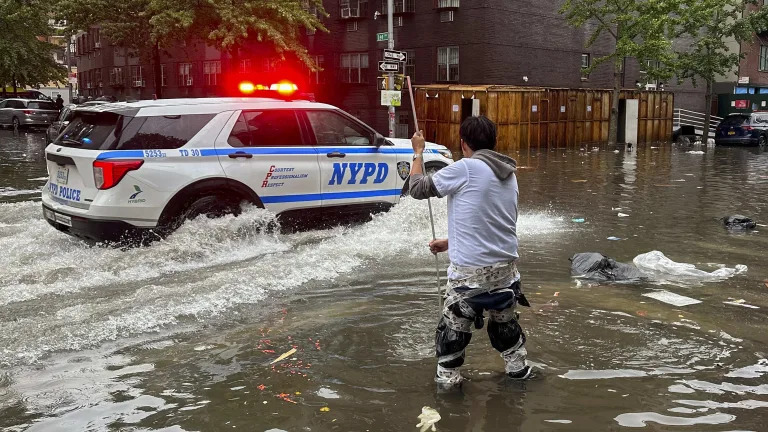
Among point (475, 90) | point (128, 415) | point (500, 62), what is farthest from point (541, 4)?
point (128, 415)

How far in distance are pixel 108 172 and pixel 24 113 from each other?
3524cm

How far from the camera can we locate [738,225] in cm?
1055

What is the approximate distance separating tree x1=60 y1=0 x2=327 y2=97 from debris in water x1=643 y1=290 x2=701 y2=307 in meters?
23.3

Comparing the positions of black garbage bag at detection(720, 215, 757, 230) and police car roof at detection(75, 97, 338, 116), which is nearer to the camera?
police car roof at detection(75, 97, 338, 116)

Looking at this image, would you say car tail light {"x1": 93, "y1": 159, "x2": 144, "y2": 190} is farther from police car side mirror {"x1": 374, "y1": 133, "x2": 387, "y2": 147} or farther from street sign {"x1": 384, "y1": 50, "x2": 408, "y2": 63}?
street sign {"x1": 384, "y1": 50, "x2": 408, "y2": 63}

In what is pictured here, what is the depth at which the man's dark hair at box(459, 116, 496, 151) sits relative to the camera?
4.45 metres

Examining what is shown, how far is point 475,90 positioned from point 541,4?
9.04 meters

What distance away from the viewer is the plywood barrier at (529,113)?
94.0 feet

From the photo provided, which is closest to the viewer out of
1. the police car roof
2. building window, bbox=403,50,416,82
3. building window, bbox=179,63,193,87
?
the police car roof

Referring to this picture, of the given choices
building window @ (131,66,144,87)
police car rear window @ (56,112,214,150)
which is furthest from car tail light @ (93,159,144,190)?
building window @ (131,66,144,87)

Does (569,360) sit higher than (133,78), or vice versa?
(133,78)

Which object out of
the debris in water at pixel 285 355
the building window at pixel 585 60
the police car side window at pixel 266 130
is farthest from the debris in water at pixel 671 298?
the building window at pixel 585 60

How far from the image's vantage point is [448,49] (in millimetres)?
33312

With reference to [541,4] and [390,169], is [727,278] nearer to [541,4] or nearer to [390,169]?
[390,169]
